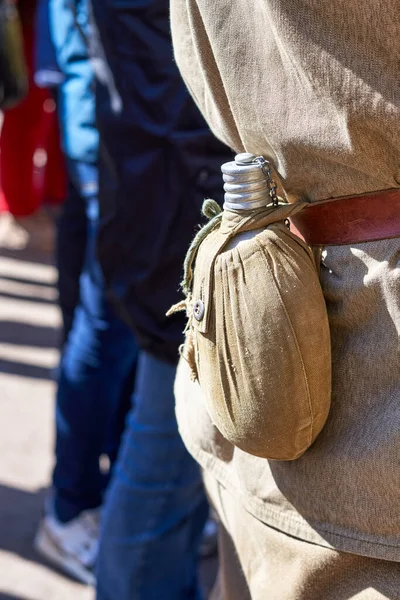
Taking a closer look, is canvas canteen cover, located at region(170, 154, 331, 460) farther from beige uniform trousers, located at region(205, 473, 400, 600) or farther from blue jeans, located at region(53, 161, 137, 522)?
blue jeans, located at region(53, 161, 137, 522)

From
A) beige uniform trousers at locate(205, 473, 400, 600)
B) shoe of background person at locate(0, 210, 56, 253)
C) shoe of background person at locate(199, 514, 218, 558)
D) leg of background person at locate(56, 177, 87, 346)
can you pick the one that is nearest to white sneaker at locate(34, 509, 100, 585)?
shoe of background person at locate(199, 514, 218, 558)

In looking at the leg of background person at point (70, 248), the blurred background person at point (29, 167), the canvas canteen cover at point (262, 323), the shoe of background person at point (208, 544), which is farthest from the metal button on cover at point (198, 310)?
the blurred background person at point (29, 167)

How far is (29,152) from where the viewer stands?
4641 mm

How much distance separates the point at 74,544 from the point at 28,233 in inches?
111

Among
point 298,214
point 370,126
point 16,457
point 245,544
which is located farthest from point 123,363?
point 370,126

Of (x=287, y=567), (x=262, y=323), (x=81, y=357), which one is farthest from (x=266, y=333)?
(x=81, y=357)

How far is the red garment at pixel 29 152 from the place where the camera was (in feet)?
14.8

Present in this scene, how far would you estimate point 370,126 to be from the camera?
0.79 m

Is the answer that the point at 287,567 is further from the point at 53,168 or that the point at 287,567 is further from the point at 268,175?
the point at 53,168

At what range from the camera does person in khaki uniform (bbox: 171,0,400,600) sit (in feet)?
2.59

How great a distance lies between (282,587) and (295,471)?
15 centimetres

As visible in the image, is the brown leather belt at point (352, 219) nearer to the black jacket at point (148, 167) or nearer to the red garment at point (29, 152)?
the black jacket at point (148, 167)

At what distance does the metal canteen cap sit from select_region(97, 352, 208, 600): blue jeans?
811 millimetres

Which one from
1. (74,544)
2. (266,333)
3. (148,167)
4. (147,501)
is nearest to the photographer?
(266,333)
